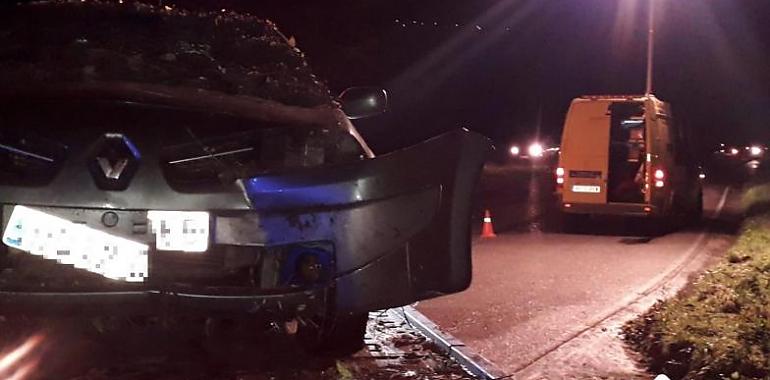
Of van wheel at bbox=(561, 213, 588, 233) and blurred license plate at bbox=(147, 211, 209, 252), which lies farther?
van wheel at bbox=(561, 213, 588, 233)

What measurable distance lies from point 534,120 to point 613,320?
51.4 m

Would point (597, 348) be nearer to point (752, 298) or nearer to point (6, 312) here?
point (752, 298)

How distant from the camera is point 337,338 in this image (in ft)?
18.0

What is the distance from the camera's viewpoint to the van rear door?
1534 cm

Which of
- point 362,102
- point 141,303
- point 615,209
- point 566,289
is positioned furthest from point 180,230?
point 615,209

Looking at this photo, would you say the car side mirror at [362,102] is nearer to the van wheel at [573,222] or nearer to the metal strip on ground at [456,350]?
the metal strip on ground at [456,350]

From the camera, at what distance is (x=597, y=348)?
6367 millimetres

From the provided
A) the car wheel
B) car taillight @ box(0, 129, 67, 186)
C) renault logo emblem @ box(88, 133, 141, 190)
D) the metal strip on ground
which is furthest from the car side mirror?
car taillight @ box(0, 129, 67, 186)

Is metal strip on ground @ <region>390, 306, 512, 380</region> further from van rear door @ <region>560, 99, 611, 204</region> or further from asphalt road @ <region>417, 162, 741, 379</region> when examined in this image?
van rear door @ <region>560, 99, 611, 204</region>

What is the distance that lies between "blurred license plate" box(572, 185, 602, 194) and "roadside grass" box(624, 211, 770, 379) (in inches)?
254

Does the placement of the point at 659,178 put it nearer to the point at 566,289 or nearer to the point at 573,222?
the point at 573,222

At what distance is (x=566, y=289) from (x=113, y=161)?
5.88m

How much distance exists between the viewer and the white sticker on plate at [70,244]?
3875mm

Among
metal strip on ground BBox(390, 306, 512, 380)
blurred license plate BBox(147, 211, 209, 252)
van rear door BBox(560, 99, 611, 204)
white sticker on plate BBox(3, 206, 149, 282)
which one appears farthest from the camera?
van rear door BBox(560, 99, 611, 204)
